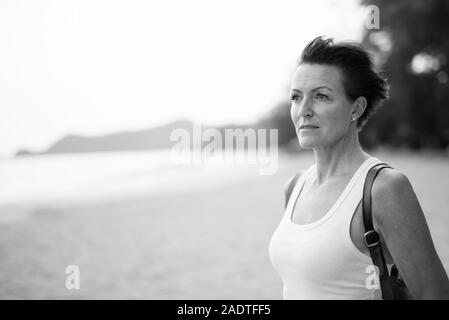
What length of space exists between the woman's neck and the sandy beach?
3.46m

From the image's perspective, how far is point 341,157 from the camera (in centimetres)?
188

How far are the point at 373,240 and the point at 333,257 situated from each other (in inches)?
6.8

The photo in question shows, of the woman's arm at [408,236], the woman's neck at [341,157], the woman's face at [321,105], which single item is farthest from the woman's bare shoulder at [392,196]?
the woman's face at [321,105]

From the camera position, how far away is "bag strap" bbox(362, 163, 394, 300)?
5.05 ft

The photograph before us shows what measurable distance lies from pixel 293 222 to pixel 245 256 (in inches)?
207

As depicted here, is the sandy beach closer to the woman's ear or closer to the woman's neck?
the woman's neck

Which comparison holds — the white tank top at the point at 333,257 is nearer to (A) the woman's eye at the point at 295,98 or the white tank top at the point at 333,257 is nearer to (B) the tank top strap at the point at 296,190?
(B) the tank top strap at the point at 296,190

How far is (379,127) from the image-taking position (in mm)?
40844

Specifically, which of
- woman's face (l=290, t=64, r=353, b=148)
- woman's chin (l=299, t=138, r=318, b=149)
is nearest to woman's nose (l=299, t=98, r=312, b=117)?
woman's face (l=290, t=64, r=353, b=148)

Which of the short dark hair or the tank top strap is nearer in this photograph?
the short dark hair

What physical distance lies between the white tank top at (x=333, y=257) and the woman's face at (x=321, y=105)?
0.22 m

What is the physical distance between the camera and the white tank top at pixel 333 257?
1602mm

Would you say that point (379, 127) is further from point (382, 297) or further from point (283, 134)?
point (382, 297)

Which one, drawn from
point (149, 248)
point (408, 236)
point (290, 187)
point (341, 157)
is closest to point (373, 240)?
point (408, 236)
